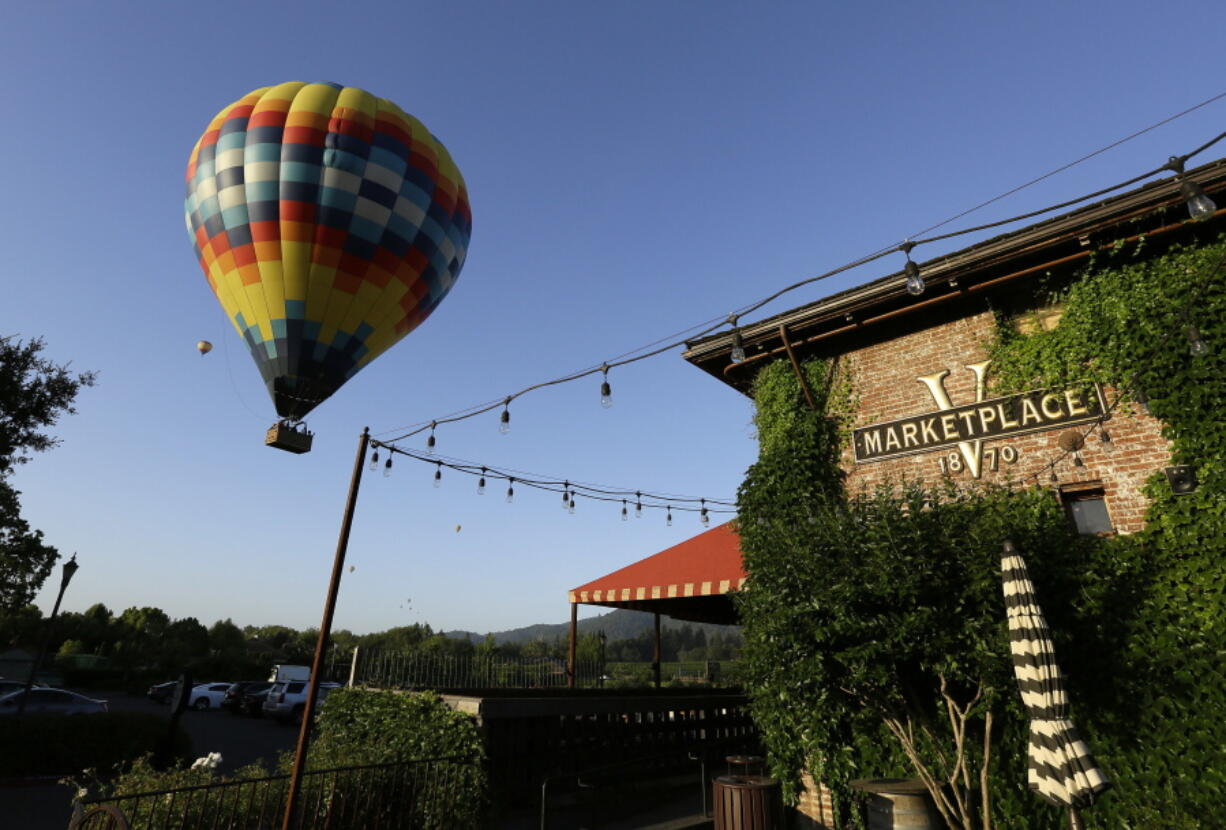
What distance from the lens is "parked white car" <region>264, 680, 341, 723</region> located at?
2264 cm

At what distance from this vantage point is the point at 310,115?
13.2m

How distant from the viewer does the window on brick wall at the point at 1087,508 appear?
7.38m

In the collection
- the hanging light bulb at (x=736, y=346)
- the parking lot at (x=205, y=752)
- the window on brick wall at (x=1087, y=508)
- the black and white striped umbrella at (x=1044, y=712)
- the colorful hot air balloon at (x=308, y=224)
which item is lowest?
the parking lot at (x=205, y=752)

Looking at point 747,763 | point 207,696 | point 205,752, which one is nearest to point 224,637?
point 207,696

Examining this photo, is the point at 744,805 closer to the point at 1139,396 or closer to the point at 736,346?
the point at 736,346

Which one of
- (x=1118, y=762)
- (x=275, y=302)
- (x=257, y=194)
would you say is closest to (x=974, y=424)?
(x=1118, y=762)

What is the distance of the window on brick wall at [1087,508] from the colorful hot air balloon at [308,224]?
42.7 feet

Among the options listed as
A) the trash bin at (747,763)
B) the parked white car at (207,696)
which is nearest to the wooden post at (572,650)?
the trash bin at (747,763)

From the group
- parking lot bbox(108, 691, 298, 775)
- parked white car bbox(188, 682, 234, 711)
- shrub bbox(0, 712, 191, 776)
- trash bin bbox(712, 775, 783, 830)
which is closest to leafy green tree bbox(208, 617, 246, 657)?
parked white car bbox(188, 682, 234, 711)

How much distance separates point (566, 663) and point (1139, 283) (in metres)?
13.8

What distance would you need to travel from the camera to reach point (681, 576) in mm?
11391

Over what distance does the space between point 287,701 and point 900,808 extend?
23196 mm

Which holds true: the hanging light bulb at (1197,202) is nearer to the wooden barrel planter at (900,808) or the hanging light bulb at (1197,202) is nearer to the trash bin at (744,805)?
the wooden barrel planter at (900,808)

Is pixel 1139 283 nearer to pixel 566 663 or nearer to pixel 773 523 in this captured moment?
pixel 773 523
